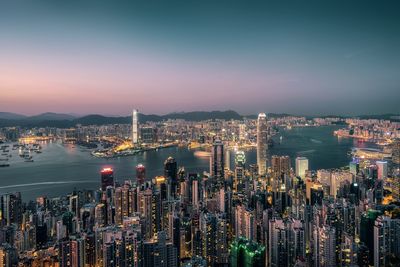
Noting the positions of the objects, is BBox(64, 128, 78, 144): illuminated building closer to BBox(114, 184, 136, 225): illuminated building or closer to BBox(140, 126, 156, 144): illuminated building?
BBox(140, 126, 156, 144): illuminated building

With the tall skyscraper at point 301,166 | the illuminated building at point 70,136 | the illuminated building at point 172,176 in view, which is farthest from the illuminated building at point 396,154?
the illuminated building at point 70,136

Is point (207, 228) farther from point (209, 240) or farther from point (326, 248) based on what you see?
point (326, 248)

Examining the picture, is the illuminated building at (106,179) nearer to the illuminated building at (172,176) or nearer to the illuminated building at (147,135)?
the illuminated building at (172,176)

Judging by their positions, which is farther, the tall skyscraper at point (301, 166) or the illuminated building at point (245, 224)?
the tall skyscraper at point (301, 166)

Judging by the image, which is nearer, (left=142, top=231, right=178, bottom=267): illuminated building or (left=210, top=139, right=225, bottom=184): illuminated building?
(left=142, top=231, right=178, bottom=267): illuminated building

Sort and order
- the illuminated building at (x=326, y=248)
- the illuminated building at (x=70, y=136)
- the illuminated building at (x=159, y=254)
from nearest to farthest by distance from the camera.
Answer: the illuminated building at (x=159, y=254) < the illuminated building at (x=326, y=248) < the illuminated building at (x=70, y=136)

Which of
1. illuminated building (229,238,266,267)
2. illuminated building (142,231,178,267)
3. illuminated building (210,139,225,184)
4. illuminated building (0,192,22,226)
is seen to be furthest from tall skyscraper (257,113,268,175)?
illuminated building (142,231,178,267)
